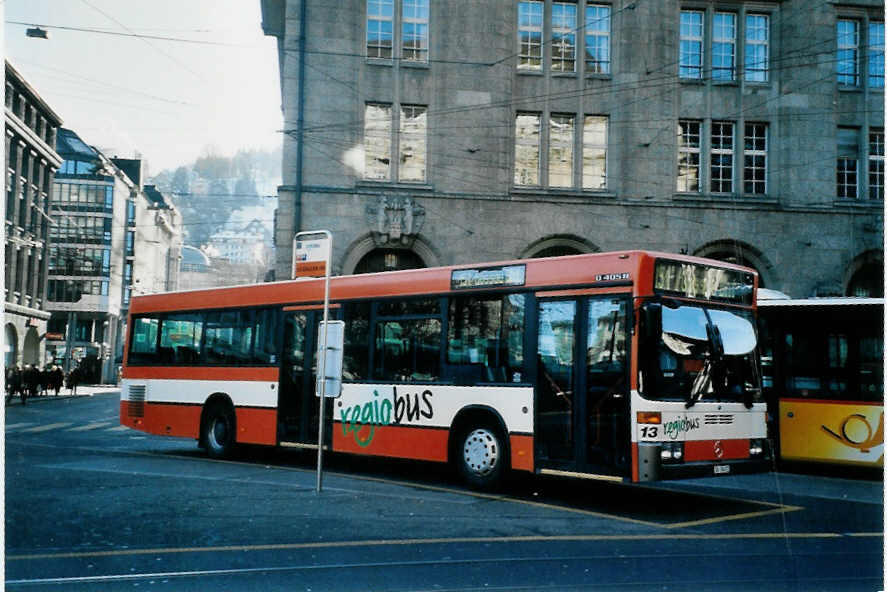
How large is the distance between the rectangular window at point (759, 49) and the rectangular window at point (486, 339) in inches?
682

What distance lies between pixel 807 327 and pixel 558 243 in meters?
11.7

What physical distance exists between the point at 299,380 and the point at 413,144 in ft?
41.0

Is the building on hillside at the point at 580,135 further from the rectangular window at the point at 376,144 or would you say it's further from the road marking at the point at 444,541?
the road marking at the point at 444,541

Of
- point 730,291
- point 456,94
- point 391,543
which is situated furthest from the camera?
point 456,94

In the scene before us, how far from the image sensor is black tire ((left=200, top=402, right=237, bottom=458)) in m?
16.4

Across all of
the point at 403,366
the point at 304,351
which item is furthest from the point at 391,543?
the point at 304,351

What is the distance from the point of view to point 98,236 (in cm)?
1823

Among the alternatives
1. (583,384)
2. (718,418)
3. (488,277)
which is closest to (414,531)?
(583,384)

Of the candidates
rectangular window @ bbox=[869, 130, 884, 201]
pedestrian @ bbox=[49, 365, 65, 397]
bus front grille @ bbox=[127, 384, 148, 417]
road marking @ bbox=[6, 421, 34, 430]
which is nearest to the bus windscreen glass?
bus front grille @ bbox=[127, 384, 148, 417]

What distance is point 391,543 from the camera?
8.44 metres

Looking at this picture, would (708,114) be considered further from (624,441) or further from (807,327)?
(624,441)

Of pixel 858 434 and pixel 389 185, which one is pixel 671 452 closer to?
pixel 858 434

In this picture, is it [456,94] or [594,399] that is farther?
[456,94]

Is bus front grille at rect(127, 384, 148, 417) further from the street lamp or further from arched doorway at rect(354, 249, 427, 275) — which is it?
the street lamp
